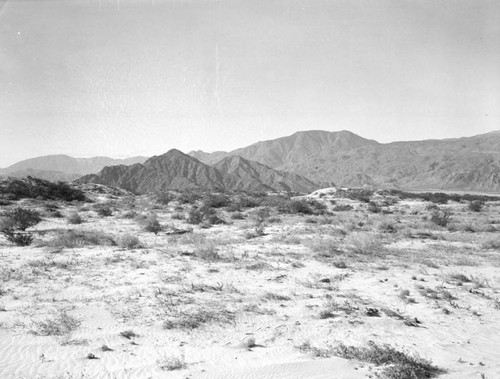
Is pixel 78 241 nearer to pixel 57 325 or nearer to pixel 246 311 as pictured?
pixel 57 325

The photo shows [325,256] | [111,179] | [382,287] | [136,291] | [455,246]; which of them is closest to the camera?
[136,291]

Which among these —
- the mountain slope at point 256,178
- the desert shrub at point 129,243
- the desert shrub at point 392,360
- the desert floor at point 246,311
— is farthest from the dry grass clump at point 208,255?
the mountain slope at point 256,178

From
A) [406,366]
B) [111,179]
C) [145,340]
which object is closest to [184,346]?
[145,340]

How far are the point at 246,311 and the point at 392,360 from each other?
2.75 meters

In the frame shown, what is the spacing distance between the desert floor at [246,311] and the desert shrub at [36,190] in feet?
77.0

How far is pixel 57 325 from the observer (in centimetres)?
559

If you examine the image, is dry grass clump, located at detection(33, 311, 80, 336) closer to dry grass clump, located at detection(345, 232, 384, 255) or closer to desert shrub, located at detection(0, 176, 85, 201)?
dry grass clump, located at detection(345, 232, 384, 255)

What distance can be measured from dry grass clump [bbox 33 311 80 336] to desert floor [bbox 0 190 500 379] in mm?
18

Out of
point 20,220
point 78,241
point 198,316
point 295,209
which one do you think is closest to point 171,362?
point 198,316

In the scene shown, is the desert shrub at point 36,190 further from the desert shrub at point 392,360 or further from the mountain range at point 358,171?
the mountain range at point 358,171

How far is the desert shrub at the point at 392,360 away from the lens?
4.15 m

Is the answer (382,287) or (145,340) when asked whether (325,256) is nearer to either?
(382,287)

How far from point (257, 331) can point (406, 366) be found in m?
2.32

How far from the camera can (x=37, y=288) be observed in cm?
743
